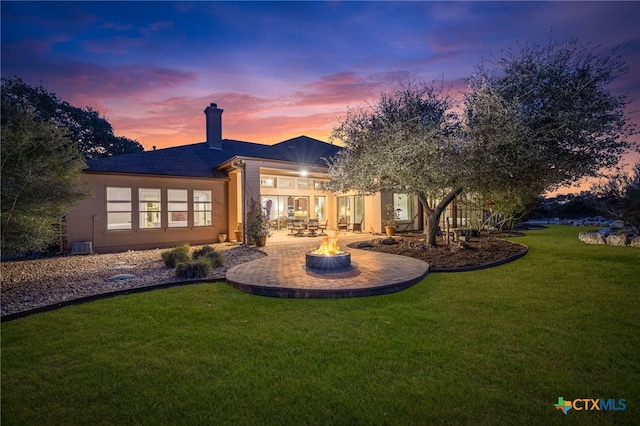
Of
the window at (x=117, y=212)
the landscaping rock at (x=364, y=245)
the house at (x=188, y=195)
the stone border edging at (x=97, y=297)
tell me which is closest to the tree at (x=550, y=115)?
the landscaping rock at (x=364, y=245)

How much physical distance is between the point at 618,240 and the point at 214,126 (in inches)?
807

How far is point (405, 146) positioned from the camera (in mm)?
8859

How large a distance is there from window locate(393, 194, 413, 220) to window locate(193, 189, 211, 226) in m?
10.2

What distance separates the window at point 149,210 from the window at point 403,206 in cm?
1242

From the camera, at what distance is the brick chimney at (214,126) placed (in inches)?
702

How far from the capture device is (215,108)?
17.9m

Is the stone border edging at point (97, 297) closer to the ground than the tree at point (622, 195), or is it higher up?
closer to the ground

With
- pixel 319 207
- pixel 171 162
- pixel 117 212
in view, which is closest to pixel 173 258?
pixel 117 212

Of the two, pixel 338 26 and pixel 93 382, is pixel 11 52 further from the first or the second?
pixel 93 382

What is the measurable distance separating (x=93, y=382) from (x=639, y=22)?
47.0 ft

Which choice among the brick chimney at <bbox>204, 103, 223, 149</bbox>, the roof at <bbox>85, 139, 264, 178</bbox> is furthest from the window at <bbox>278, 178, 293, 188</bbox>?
the brick chimney at <bbox>204, 103, 223, 149</bbox>

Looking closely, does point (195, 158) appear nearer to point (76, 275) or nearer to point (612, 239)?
point (76, 275)

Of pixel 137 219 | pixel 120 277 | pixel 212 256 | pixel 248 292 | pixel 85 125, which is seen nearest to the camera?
pixel 248 292

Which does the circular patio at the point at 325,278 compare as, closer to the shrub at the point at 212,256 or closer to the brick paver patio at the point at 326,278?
the brick paver patio at the point at 326,278
